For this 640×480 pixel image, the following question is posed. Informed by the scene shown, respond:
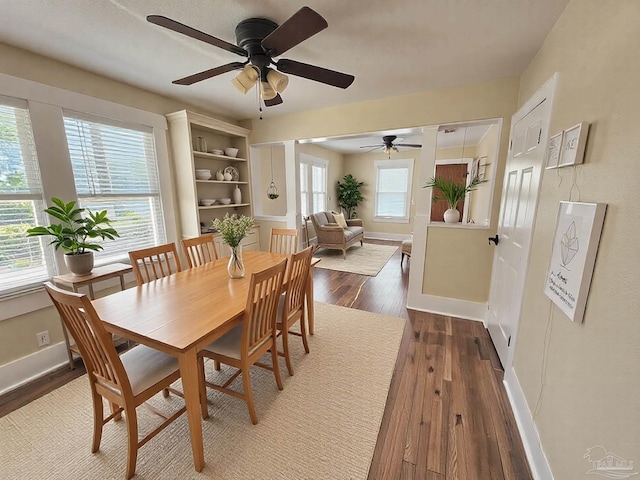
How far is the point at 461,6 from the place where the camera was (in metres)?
1.45

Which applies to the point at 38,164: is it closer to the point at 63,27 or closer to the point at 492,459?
the point at 63,27

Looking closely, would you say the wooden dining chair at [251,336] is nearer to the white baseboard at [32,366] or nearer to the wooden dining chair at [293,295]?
the wooden dining chair at [293,295]

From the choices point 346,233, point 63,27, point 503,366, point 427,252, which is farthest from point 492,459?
point 346,233

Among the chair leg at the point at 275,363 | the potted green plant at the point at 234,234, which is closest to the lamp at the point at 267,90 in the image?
the potted green plant at the point at 234,234

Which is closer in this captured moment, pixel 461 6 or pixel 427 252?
pixel 461 6

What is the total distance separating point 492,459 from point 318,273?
3249mm

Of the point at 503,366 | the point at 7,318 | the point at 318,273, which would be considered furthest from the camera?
the point at 318,273

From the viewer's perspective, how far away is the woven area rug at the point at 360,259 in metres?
4.58

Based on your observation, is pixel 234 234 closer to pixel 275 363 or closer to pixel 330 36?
pixel 275 363

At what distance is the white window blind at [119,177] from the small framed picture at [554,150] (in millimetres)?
3469

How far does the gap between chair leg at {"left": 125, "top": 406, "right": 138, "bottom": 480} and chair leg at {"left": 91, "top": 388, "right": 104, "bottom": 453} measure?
282 millimetres

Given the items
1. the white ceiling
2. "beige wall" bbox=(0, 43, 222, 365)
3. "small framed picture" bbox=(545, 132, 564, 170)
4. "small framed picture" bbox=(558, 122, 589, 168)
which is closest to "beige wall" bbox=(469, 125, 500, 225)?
the white ceiling

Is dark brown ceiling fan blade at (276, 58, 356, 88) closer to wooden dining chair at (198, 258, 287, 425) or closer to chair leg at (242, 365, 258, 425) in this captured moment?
wooden dining chair at (198, 258, 287, 425)

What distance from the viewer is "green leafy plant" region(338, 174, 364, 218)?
7.21 meters
